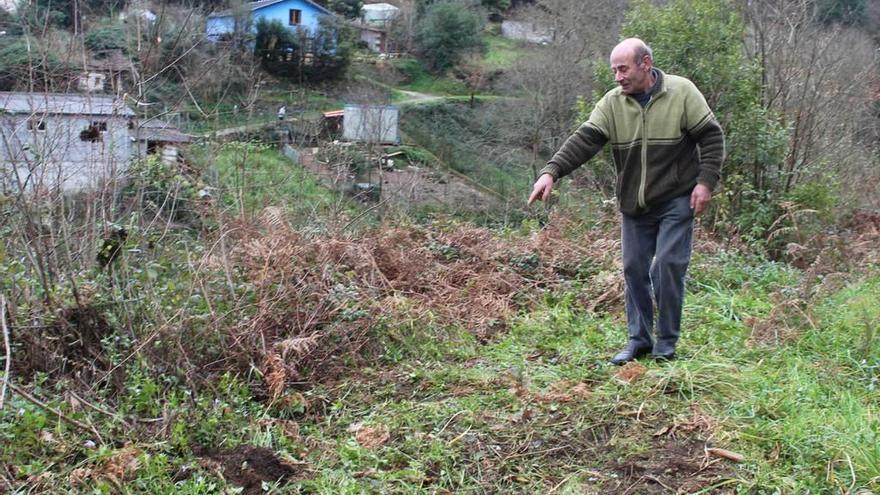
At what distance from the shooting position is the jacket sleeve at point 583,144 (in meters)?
5.07

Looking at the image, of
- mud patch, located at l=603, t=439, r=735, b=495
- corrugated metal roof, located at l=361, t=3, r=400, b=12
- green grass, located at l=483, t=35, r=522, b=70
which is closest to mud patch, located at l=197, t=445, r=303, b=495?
mud patch, located at l=603, t=439, r=735, b=495

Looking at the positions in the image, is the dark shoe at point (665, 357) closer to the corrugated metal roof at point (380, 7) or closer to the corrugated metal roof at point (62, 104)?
the corrugated metal roof at point (62, 104)

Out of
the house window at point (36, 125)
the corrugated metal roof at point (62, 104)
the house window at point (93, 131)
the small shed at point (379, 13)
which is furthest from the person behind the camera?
the small shed at point (379, 13)

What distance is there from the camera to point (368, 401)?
15.6 ft

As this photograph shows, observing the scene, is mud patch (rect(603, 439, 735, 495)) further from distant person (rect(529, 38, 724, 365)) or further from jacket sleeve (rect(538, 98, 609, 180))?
jacket sleeve (rect(538, 98, 609, 180))

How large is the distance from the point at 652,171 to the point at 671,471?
184 centimetres

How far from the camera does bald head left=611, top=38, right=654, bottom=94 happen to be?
473 centimetres

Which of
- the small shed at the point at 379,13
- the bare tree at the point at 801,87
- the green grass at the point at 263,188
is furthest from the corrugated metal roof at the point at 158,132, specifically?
the small shed at the point at 379,13

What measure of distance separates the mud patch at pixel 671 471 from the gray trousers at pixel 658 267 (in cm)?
111

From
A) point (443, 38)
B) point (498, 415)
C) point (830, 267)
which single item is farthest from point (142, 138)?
point (443, 38)

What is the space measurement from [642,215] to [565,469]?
5.86 ft

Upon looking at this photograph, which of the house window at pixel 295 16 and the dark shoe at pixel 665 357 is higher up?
the house window at pixel 295 16

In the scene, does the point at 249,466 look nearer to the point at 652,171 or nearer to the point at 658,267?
the point at 658,267

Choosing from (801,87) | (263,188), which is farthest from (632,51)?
(801,87)
